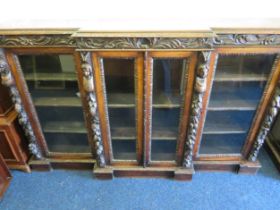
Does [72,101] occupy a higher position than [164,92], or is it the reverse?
[164,92]

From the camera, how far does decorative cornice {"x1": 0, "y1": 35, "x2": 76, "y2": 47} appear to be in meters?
1.19

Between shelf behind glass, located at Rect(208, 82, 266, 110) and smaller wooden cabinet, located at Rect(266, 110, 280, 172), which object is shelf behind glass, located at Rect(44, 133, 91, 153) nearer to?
shelf behind glass, located at Rect(208, 82, 266, 110)

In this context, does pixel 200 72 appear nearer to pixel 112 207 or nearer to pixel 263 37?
pixel 263 37

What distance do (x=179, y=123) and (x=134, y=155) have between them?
47 centimetres

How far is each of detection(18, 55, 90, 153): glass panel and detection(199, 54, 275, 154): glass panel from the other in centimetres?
96

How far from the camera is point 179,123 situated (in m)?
A: 1.49

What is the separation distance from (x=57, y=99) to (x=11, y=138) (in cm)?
48

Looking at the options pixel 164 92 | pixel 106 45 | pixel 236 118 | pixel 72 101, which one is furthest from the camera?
pixel 236 118

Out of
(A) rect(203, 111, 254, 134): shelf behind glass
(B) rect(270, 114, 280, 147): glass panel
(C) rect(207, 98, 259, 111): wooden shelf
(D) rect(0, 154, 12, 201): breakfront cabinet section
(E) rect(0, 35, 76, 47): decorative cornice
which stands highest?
(E) rect(0, 35, 76, 47): decorative cornice

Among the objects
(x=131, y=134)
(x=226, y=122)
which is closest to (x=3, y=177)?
(x=131, y=134)

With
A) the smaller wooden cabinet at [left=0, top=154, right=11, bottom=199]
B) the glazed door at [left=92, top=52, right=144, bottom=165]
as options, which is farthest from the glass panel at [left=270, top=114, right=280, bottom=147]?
the smaller wooden cabinet at [left=0, top=154, right=11, bottom=199]

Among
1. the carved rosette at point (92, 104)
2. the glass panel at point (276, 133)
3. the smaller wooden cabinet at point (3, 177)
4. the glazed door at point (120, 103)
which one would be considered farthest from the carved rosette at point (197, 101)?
the smaller wooden cabinet at point (3, 177)

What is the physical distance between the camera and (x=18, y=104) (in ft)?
4.70

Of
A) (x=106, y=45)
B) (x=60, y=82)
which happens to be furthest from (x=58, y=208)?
(x=106, y=45)
